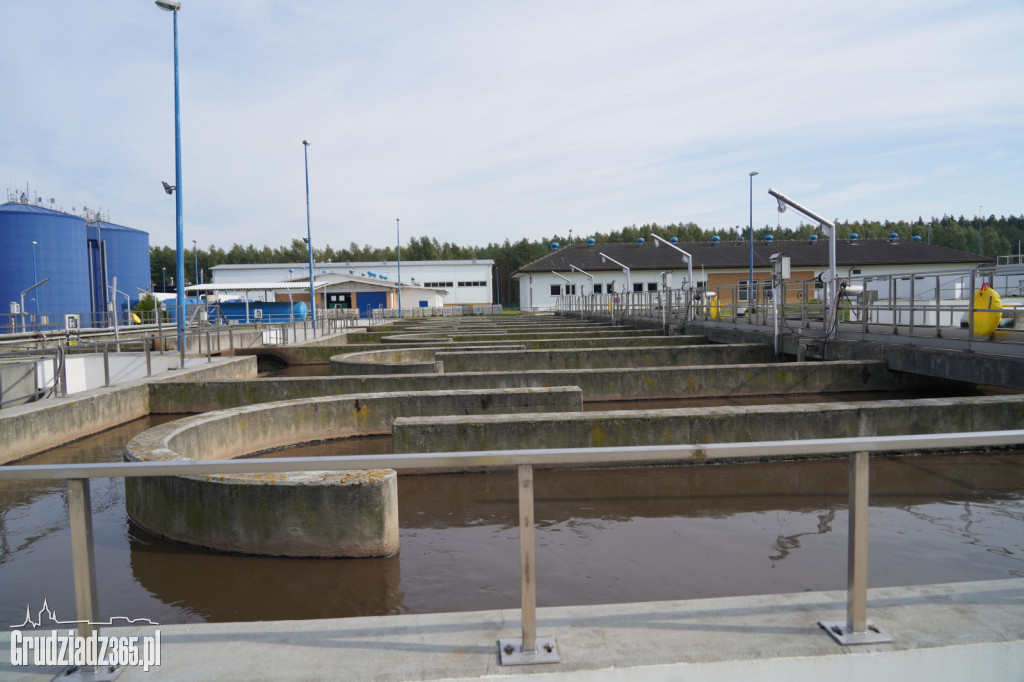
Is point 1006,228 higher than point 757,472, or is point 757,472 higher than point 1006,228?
point 1006,228

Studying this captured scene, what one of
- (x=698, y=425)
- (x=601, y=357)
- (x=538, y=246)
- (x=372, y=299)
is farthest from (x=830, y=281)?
(x=538, y=246)

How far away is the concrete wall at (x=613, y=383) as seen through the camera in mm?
12766

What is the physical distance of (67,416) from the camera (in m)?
11.0

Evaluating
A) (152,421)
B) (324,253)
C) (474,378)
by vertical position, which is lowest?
(152,421)

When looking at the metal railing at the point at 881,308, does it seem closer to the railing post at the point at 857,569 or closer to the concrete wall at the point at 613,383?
the concrete wall at the point at 613,383

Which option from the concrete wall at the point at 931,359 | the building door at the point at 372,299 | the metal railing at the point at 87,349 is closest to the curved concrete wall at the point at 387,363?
the metal railing at the point at 87,349

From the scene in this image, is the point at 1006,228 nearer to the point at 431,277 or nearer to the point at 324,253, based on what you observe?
the point at 431,277

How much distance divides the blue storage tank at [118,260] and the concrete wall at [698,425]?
2422 inches

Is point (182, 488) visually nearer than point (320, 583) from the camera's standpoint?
No

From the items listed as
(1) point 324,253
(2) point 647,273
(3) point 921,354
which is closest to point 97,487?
(3) point 921,354

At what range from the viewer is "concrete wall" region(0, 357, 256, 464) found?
9.74 m

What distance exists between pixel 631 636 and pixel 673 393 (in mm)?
11130

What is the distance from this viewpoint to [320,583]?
16.6 ft

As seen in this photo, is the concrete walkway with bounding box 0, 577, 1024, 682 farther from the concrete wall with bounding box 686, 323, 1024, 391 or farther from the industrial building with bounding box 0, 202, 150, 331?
the industrial building with bounding box 0, 202, 150, 331
